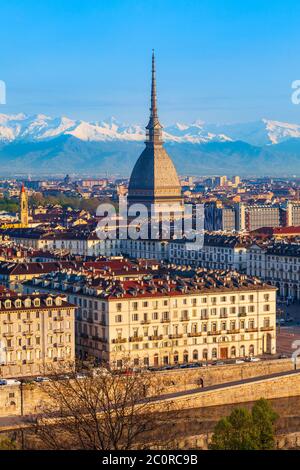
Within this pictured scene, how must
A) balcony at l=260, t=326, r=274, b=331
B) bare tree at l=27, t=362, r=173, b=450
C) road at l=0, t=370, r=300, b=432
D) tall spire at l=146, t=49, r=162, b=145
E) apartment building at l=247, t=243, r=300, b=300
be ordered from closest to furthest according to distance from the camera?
bare tree at l=27, t=362, r=173, b=450 < road at l=0, t=370, r=300, b=432 < balcony at l=260, t=326, r=274, b=331 < apartment building at l=247, t=243, r=300, b=300 < tall spire at l=146, t=49, r=162, b=145

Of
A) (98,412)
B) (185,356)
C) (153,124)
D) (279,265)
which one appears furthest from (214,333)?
(153,124)

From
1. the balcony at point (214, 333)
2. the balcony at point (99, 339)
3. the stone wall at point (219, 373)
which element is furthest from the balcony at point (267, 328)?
the balcony at point (99, 339)

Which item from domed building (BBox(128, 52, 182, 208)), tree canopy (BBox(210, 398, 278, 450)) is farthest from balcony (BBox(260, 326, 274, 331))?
domed building (BBox(128, 52, 182, 208))

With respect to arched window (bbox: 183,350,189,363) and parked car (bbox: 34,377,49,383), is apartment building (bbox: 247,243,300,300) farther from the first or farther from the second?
parked car (bbox: 34,377,49,383)

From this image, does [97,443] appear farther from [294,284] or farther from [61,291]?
[294,284]

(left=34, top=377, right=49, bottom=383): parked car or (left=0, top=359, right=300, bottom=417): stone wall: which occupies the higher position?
(left=34, top=377, right=49, bottom=383): parked car
